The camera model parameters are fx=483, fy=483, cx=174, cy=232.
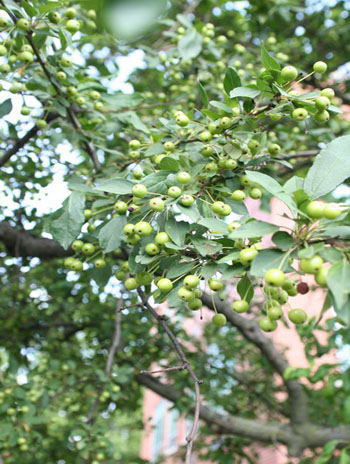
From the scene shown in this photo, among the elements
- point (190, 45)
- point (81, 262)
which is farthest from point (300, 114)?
point (190, 45)

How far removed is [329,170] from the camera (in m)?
1.56

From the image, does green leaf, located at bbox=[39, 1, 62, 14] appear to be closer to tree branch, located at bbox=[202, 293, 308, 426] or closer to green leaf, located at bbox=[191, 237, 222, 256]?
green leaf, located at bbox=[191, 237, 222, 256]

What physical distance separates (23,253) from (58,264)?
1.09m

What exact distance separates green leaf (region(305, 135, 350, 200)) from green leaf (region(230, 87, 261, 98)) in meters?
0.38

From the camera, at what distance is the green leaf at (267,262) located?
131 cm

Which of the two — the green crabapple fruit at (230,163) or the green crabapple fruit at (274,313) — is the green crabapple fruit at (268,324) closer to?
the green crabapple fruit at (274,313)

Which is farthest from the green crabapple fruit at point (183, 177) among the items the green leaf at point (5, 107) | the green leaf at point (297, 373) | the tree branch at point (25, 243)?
the green leaf at point (297, 373)

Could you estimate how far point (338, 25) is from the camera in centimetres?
559

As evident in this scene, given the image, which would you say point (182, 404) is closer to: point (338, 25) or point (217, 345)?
point (217, 345)

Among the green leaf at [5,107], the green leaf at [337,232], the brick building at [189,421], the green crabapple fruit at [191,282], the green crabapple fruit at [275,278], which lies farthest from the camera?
the brick building at [189,421]

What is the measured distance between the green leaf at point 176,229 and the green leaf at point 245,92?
507 mm

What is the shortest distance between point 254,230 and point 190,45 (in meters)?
2.61

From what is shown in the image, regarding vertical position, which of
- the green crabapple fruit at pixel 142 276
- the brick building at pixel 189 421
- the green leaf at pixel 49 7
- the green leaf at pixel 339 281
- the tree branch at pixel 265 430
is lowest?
the brick building at pixel 189 421

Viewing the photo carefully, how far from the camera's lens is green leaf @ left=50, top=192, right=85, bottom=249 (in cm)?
219
